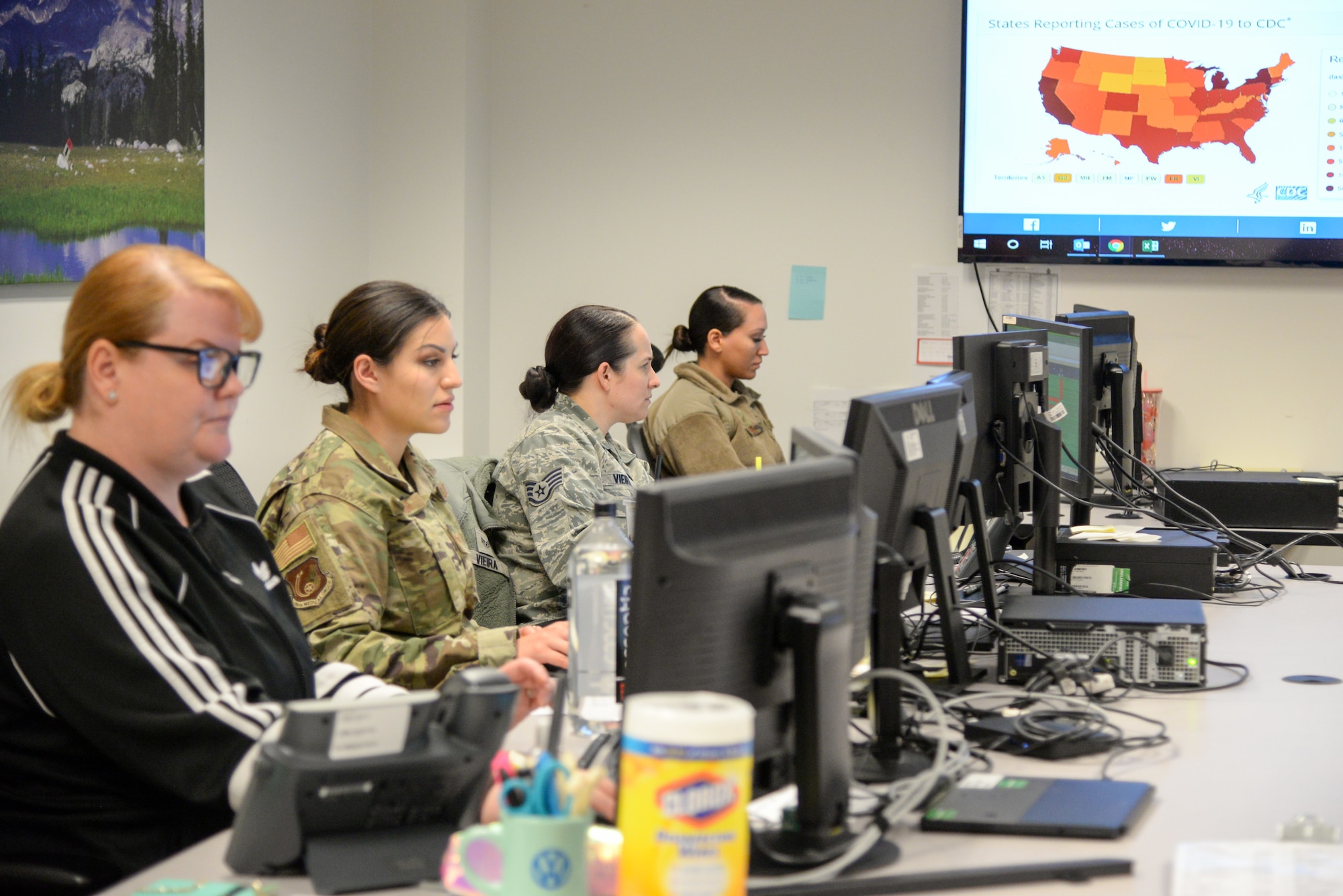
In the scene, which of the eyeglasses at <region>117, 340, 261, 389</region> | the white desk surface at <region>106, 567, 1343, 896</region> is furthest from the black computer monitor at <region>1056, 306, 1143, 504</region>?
the eyeglasses at <region>117, 340, 261, 389</region>

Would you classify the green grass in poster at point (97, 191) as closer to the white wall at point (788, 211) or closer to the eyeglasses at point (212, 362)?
the eyeglasses at point (212, 362)

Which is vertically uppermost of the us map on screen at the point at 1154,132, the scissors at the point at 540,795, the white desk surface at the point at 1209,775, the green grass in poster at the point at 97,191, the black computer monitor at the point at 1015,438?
the us map on screen at the point at 1154,132

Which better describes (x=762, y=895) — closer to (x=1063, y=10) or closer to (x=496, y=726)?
(x=496, y=726)

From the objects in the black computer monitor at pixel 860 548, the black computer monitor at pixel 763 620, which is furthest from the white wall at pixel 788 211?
the black computer monitor at pixel 763 620

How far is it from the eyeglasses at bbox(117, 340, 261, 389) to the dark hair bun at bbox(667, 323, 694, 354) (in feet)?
8.89

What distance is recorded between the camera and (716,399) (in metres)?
3.84

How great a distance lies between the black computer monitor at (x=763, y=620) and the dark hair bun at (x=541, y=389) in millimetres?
1799

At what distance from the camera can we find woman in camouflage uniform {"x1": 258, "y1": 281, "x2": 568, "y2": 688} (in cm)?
189

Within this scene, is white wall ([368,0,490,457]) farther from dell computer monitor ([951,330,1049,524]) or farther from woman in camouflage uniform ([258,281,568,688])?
dell computer monitor ([951,330,1049,524])

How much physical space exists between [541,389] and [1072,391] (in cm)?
117

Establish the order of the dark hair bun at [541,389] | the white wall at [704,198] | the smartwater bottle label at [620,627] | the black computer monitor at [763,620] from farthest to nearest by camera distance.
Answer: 1. the white wall at [704,198]
2. the dark hair bun at [541,389]
3. the smartwater bottle label at [620,627]
4. the black computer monitor at [763,620]

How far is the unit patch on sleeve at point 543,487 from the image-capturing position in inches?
103

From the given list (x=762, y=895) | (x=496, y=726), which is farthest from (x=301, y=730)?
(x=762, y=895)

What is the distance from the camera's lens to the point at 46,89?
2475 millimetres
